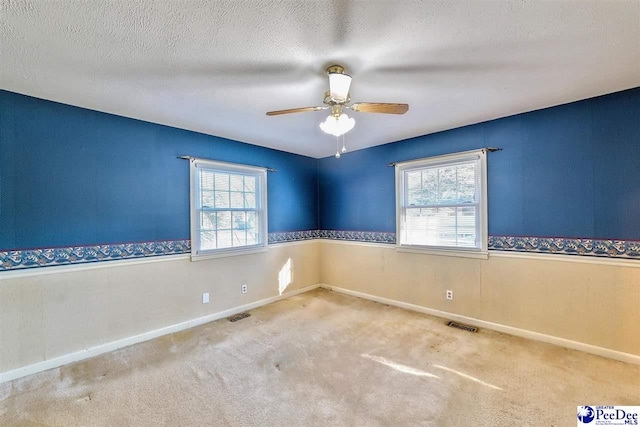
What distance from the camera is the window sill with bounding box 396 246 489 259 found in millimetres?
3211

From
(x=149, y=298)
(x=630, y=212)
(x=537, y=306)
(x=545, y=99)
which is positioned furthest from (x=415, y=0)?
(x=149, y=298)

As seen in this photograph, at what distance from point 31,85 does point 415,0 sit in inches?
116

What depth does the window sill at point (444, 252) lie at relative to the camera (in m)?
3.21

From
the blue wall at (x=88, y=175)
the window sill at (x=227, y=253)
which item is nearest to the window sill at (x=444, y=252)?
the window sill at (x=227, y=253)

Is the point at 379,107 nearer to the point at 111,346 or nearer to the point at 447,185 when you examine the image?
the point at 447,185

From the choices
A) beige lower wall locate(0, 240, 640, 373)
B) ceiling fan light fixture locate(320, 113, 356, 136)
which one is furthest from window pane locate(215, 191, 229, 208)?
ceiling fan light fixture locate(320, 113, 356, 136)

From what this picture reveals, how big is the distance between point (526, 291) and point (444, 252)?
35.9 inches

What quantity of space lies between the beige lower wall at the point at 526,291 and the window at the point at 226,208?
188 centimetres

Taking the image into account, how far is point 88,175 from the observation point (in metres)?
2.65

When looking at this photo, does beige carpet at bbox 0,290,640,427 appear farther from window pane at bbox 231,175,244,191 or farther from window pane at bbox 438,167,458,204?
window pane at bbox 231,175,244,191

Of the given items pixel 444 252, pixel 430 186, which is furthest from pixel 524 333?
pixel 430 186

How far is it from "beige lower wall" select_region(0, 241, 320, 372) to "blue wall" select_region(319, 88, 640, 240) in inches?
129

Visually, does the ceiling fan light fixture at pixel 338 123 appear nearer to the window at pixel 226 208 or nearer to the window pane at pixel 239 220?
the window at pixel 226 208

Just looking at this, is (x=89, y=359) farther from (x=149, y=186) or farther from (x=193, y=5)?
(x=193, y=5)
